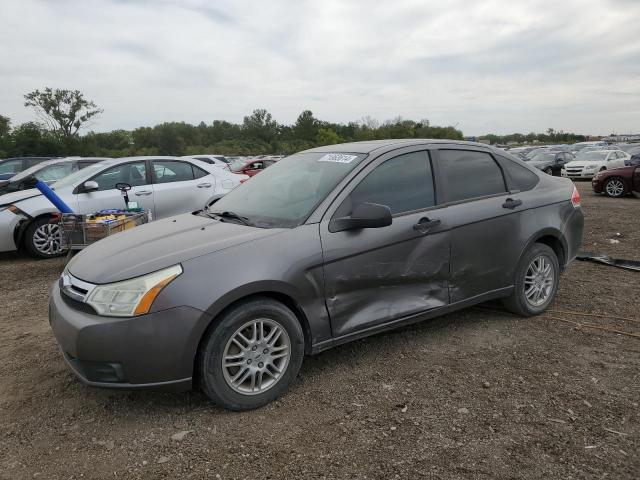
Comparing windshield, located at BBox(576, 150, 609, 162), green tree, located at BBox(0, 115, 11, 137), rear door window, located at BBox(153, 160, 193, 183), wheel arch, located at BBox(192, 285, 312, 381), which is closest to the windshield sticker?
wheel arch, located at BBox(192, 285, 312, 381)

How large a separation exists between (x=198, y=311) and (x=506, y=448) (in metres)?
1.85

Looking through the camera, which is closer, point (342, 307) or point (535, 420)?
point (535, 420)

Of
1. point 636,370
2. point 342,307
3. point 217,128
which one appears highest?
point 217,128

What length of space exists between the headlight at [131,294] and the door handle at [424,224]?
5.81 feet

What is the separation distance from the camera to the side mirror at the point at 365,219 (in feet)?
11.0

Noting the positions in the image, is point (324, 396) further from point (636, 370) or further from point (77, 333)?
point (636, 370)

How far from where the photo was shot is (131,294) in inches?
114

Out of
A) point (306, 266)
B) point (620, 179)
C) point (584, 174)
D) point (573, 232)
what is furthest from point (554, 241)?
point (584, 174)

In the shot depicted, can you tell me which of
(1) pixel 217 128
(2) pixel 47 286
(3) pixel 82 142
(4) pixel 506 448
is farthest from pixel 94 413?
(1) pixel 217 128

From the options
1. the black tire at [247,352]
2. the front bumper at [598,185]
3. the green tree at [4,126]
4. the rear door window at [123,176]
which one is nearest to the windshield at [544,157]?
the front bumper at [598,185]

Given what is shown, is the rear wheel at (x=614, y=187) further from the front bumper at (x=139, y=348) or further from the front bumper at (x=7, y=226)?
the front bumper at (x=139, y=348)

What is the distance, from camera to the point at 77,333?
2902mm

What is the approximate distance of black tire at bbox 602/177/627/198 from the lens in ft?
50.7

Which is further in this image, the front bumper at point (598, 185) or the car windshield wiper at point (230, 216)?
the front bumper at point (598, 185)
